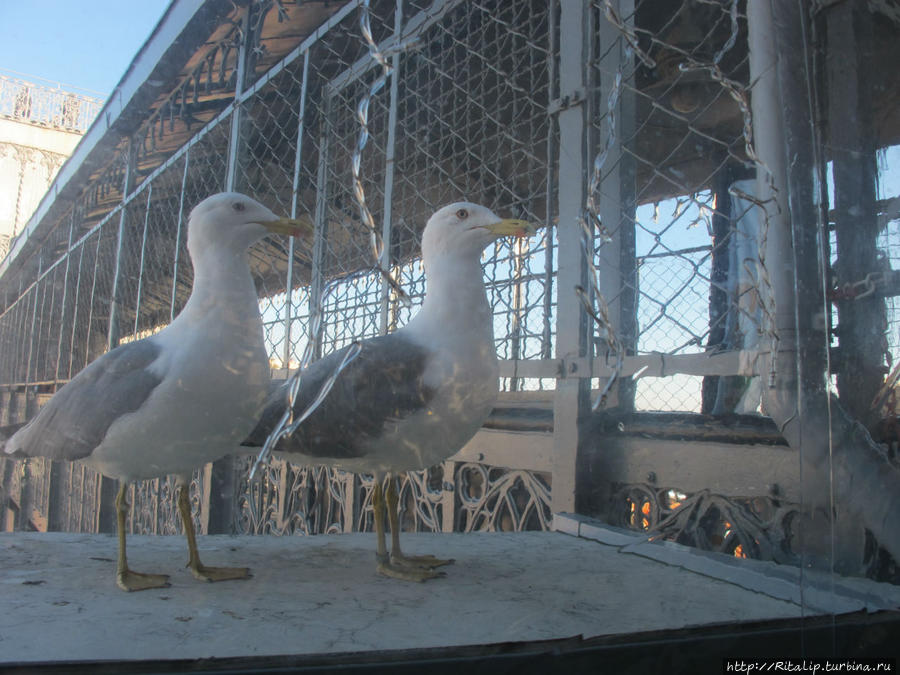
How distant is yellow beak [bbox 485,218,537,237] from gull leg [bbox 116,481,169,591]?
2.03 feet

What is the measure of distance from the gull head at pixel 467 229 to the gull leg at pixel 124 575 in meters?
0.55

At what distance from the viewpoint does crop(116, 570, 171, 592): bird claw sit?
779 mm

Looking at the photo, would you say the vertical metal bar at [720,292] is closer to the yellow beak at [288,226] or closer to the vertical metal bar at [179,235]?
the yellow beak at [288,226]

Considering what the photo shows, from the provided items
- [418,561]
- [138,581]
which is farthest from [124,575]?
[418,561]

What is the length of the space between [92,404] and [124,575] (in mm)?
241

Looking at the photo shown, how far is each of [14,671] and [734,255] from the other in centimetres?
103

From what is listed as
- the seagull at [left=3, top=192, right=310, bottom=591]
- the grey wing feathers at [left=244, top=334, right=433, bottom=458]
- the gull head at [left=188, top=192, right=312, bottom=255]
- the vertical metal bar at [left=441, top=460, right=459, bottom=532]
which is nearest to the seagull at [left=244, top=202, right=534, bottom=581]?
the grey wing feathers at [left=244, top=334, right=433, bottom=458]

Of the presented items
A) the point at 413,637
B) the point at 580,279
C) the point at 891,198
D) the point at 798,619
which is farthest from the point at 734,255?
the point at 413,637

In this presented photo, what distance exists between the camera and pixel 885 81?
833 mm

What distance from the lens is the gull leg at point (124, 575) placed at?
2.56ft

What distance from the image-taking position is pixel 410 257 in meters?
1.19

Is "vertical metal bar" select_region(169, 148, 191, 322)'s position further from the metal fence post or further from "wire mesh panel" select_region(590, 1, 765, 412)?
"wire mesh panel" select_region(590, 1, 765, 412)

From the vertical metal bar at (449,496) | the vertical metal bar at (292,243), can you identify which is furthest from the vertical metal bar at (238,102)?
the vertical metal bar at (449,496)

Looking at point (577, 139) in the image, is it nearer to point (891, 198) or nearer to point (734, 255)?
point (734, 255)
